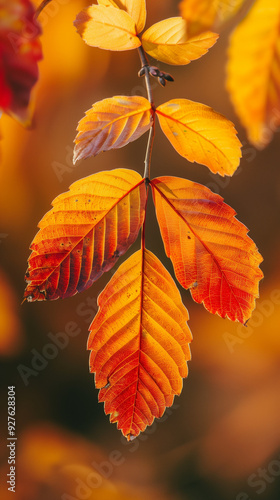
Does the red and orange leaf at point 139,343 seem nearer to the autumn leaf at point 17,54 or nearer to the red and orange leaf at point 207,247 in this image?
the red and orange leaf at point 207,247

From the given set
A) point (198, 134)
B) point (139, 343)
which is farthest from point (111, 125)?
point (139, 343)

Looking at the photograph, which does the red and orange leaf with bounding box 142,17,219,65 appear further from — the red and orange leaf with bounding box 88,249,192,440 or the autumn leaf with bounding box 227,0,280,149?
the red and orange leaf with bounding box 88,249,192,440

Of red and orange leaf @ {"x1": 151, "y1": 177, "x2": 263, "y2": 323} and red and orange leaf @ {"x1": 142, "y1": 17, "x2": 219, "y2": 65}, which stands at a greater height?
red and orange leaf @ {"x1": 142, "y1": 17, "x2": 219, "y2": 65}

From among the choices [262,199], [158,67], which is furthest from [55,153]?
[262,199]

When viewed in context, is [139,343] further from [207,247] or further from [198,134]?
[198,134]

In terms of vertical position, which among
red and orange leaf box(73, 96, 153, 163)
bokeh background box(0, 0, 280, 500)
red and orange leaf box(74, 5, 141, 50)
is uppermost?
red and orange leaf box(74, 5, 141, 50)

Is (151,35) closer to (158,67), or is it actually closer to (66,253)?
(158,67)

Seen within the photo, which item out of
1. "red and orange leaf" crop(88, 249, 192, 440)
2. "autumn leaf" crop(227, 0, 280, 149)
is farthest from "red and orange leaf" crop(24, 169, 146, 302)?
"autumn leaf" crop(227, 0, 280, 149)
